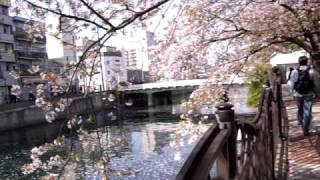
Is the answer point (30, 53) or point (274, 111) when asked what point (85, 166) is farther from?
point (30, 53)

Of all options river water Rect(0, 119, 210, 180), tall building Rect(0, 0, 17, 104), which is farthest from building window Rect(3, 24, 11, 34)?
river water Rect(0, 119, 210, 180)

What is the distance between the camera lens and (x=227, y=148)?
307 centimetres

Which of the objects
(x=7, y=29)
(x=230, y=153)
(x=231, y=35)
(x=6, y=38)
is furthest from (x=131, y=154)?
(x=7, y=29)

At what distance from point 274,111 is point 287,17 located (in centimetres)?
159

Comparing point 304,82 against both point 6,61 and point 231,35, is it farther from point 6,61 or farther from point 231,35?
point 6,61

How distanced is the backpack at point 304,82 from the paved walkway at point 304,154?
2.61 feet

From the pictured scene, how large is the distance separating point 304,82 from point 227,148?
5.49 meters

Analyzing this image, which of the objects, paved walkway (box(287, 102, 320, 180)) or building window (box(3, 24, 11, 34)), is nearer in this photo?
paved walkway (box(287, 102, 320, 180))

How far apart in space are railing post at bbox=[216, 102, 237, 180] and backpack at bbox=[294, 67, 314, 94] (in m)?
5.18

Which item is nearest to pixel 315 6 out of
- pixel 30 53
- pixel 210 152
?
pixel 210 152

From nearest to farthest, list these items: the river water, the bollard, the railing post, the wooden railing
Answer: the wooden railing < the railing post < the bollard < the river water

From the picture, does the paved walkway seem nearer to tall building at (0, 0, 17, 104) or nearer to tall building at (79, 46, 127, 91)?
tall building at (79, 46, 127, 91)

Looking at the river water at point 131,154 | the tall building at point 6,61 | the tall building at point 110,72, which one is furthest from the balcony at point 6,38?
the tall building at point 110,72

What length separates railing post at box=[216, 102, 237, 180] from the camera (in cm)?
292
